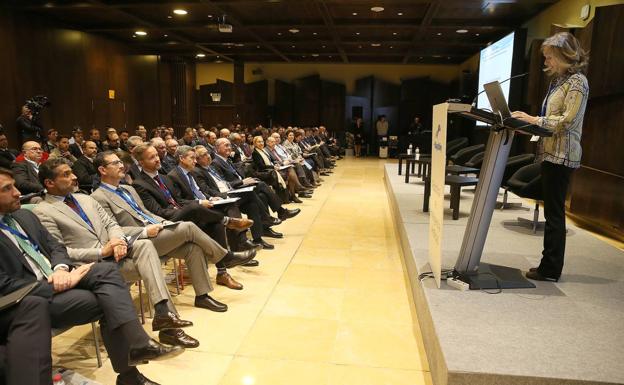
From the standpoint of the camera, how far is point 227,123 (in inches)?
648

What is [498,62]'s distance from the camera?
30.5 feet

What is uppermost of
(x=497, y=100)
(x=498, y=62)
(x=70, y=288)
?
(x=498, y=62)

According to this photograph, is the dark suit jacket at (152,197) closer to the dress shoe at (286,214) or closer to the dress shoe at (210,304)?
the dress shoe at (210,304)

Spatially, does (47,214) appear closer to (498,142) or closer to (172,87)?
(498,142)

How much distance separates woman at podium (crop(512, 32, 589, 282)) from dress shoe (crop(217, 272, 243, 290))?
7.45 feet

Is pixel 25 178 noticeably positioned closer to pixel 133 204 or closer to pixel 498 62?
pixel 133 204

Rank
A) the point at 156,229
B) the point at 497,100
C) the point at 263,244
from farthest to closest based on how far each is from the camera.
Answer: the point at 263,244
the point at 156,229
the point at 497,100

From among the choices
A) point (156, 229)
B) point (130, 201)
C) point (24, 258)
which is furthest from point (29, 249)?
point (130, 201)

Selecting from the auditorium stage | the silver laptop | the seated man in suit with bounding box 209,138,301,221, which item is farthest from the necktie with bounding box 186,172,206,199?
the silver laptop

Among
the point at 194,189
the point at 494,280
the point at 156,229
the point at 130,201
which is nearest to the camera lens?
the point at 494,280

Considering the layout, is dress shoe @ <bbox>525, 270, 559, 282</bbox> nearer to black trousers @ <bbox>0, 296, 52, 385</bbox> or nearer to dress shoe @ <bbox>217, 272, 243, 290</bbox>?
dress shoe @ <bbox>217, 272, 243, 290</bbox>

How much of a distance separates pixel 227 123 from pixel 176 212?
529 inches

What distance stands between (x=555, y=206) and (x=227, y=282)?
243 cm

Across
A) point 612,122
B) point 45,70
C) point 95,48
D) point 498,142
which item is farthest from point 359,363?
point 95,48
